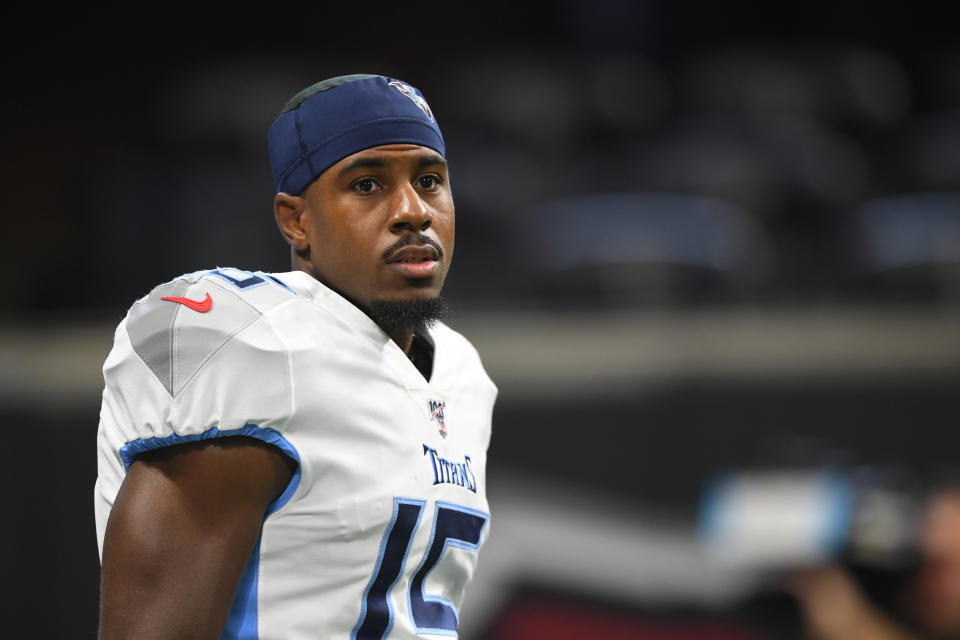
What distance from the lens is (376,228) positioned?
1.58 m

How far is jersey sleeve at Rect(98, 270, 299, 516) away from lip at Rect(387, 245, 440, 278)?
203 mm

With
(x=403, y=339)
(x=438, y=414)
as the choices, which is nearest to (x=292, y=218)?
(x=403, y=339)

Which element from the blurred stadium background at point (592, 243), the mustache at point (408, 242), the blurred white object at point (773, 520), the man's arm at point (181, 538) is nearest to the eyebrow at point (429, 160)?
the mustache at point (408, 242)

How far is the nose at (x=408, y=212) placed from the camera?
5.19 feet

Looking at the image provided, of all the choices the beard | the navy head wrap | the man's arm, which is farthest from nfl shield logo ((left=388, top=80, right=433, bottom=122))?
the man's arm

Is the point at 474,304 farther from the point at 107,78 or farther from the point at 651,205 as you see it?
the point at 107,78

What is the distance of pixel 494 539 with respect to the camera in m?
3.92

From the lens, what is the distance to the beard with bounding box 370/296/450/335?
1604 millimetres

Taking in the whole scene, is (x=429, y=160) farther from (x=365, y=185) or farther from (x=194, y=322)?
(x=194, y=322)

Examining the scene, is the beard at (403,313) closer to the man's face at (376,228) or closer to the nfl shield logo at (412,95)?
the man's face at (376,228)

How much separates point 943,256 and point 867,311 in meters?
0.93

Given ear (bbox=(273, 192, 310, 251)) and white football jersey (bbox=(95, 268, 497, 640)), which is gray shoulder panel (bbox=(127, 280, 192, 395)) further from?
ear (bbox=(273, 192, 310, 251))

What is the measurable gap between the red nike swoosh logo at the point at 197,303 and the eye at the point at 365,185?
0.88ft

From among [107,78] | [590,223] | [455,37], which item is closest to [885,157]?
[590,223]
